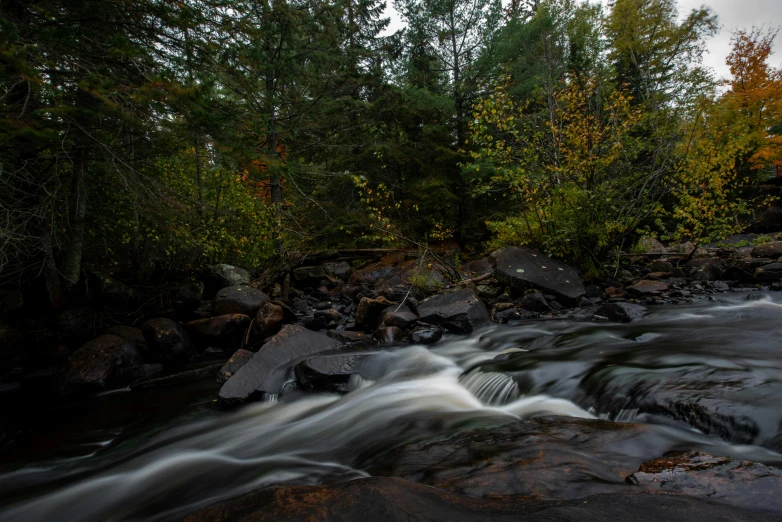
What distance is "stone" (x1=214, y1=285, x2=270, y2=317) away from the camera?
27.7ft

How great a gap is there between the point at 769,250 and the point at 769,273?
8.00 ft

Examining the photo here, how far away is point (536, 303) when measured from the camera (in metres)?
7.81

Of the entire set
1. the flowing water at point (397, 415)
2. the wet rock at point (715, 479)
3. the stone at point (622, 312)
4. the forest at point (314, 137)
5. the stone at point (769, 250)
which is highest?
the forest at point (314, 137)

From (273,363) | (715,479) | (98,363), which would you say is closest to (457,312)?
(273,363)

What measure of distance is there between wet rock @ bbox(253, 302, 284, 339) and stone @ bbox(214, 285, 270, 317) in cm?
35

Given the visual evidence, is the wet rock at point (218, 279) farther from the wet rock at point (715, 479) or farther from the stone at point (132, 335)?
the wet rock at point (715, 479)

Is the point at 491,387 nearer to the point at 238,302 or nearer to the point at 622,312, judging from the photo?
the point at 622,312

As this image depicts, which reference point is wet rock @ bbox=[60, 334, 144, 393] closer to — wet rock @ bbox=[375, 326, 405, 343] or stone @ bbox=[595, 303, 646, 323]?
wet rock @ bbox=[375, 326, 405, 343]

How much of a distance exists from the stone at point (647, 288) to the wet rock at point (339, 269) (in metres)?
8.52

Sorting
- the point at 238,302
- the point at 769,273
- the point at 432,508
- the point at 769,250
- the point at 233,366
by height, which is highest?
the point at 238,302

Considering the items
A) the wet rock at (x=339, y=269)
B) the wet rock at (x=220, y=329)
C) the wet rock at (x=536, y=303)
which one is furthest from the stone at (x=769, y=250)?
the wet rock at (x=220, y=329)

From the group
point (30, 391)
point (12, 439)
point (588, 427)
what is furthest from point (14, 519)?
point (588, 427)

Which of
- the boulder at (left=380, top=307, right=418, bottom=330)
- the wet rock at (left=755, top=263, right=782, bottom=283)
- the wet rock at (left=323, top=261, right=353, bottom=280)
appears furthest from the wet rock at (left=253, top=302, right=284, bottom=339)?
the wet rock at (left=755, top=263, right=782, bottom=283)

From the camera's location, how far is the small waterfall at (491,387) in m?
4.25
